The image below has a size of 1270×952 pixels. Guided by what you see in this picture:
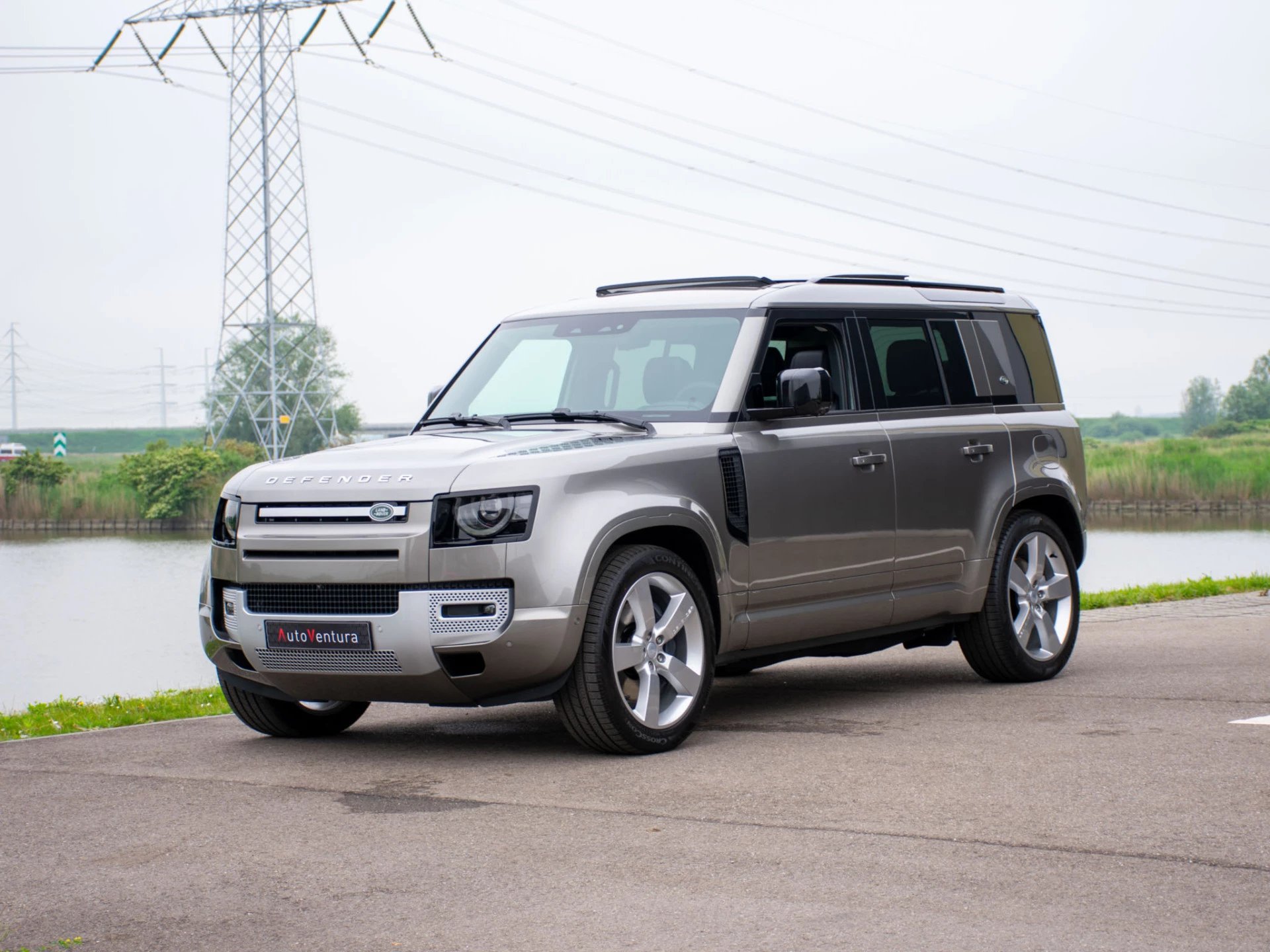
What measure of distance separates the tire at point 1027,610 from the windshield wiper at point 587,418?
2.62 m

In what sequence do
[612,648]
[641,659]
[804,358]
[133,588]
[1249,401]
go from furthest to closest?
1. [1249,401]
2. [133,588]
3. [804,358]
4. [641,659]
5. [612,648]

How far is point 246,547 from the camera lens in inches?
291

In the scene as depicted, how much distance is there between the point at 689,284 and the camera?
29.6 ft

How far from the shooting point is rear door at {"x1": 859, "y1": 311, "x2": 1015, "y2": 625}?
889cm

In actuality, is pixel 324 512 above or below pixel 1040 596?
above

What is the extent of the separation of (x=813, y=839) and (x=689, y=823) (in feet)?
1.68

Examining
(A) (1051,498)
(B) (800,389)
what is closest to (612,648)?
(B) (800,389)

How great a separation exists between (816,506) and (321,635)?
257 centimetres

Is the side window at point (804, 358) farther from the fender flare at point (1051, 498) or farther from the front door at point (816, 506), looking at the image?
the fender flare at point (1051, 498)

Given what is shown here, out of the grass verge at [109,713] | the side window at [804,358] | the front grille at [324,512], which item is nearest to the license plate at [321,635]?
the front grille at [324,512]

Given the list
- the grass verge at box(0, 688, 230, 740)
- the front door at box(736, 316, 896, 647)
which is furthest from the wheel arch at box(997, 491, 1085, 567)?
the grass verge at box(0, 688, 230, 740)

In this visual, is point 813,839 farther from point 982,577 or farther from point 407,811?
point 982,577

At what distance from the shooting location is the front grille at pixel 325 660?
23.0 feet

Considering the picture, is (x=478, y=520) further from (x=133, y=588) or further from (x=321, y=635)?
(x=133, y=588)
